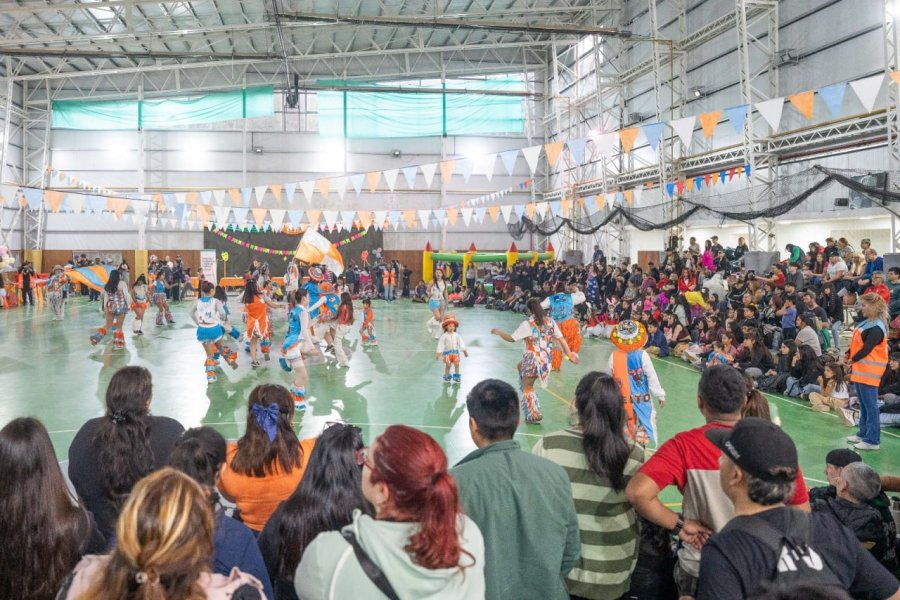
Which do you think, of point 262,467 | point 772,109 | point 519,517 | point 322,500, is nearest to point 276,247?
point 772,109

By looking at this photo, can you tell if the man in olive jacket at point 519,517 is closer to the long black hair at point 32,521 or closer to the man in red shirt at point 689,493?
the man in red shirt at point 689,493

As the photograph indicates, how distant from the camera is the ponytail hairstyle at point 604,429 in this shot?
2.68 metres

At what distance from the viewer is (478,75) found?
2922 centimetres

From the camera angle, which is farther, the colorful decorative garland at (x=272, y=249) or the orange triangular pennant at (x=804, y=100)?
the colorful decorative garland at (x=272, y=249)

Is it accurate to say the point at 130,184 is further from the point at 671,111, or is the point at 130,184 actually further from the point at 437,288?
the point at 671,111

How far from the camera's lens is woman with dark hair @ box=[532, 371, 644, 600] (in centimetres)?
265

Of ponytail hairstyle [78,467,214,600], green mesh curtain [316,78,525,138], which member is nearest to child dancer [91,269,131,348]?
ponytail hairstyle [78,467,214,600]

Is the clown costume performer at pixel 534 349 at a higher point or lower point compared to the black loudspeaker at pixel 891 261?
lower

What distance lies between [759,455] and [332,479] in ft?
4.53

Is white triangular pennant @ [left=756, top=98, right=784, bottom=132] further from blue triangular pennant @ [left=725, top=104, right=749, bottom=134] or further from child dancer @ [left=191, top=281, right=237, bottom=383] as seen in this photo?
child dancer @ [left=191, top=281, right=237, bottom=383]

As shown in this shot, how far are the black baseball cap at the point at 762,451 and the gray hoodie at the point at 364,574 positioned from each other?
2.85 feet

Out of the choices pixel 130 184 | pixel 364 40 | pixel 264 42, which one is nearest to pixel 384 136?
pixel 364 40

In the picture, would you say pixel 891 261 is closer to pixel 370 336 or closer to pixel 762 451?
pixel 370 336

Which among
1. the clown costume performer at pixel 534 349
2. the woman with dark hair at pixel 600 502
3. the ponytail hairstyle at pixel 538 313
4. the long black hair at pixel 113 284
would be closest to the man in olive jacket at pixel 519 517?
the woman with dark hair at pixel 600 502
